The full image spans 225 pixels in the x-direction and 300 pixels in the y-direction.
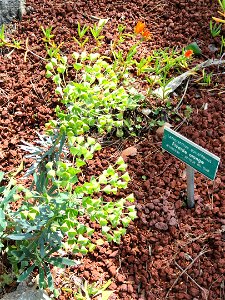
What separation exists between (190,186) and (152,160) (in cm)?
36

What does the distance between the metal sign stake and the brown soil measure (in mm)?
48

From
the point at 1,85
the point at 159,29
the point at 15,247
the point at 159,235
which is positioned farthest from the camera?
the point at 159,29

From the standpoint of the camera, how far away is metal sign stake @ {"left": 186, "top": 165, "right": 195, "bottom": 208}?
228 centimetres

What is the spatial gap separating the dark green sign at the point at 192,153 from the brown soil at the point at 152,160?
1.19ft

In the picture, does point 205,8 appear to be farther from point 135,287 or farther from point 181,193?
point 135,287

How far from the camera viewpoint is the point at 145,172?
2602 millimetres

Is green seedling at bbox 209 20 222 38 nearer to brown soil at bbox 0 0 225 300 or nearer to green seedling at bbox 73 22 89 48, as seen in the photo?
brown soil at bbox 0 0 225 300

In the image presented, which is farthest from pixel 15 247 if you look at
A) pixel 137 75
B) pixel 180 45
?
pixel 180 45

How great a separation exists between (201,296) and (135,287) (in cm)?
31

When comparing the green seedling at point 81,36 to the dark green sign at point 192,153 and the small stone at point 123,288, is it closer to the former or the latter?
the dark green sign at point 192,153

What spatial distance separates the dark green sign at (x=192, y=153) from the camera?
208 cm

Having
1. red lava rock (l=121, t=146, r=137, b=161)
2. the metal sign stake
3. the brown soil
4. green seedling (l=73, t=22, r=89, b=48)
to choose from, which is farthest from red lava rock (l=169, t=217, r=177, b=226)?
green seedling (l=73, t=22, r=89, b=48)

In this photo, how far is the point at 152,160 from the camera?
2641 millimetres

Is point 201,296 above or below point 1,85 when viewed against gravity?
below
